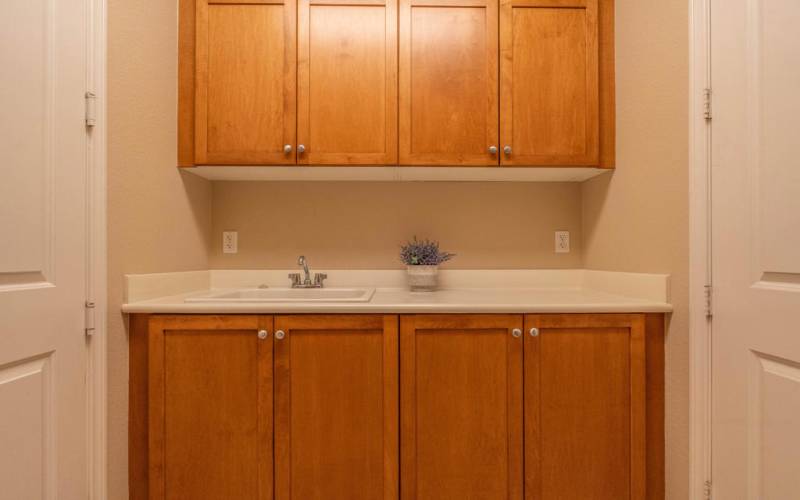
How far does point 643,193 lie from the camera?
148cm

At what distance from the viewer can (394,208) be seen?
1.97 m

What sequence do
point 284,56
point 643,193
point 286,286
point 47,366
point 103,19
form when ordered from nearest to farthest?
point 47,366 < point 103,19 < point 643,193 < point 284,56 < point 286,286

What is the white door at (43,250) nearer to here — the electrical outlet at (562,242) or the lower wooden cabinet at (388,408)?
the lower wooden cabinet at (388,408)

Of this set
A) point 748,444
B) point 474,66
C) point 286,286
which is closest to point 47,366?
point 286,286

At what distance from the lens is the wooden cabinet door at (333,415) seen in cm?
135

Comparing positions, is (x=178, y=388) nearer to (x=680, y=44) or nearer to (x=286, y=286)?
(x=286, y=286)

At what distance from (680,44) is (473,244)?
1.09 meters

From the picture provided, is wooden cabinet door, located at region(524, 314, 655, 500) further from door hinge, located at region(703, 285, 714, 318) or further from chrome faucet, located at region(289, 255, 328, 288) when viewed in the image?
chrome faucet, located at region(289, 255, 328, 288)

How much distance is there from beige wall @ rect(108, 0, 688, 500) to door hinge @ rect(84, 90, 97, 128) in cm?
8

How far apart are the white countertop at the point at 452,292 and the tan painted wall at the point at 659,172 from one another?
0.10m

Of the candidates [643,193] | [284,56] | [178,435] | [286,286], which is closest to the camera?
[178,435]

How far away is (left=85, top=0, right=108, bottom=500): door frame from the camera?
1.20 meters

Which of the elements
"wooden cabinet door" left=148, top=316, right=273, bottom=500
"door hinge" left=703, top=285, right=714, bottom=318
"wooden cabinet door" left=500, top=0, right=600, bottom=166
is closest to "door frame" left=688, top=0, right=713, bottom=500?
"door hinge" left=703, top=285, right=714, bottom=318

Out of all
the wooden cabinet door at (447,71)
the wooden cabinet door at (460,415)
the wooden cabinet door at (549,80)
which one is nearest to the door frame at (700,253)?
the wooden cabinet door at (549,80)
